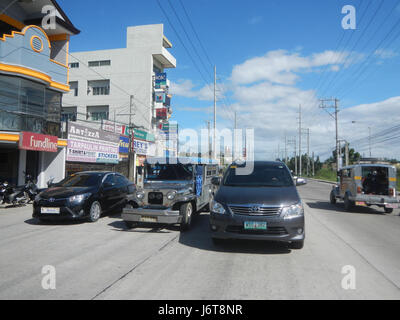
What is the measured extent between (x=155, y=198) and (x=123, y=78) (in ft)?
134

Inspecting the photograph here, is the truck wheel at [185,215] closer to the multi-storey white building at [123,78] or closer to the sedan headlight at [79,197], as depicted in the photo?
the sedan headlight at [79,197]

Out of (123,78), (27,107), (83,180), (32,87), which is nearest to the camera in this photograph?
(83,180)

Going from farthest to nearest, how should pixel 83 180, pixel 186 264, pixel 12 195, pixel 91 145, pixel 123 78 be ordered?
pixel 123 78
pixel 91 145
pixel 12 195
pixel 83 180
pixel 186 264

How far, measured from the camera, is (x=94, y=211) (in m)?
9.13

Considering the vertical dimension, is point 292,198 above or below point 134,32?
below

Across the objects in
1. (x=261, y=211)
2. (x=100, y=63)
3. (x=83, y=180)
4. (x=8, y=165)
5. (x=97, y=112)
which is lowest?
(x=261, y=211)

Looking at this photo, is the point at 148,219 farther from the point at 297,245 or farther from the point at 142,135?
the point at 142,135

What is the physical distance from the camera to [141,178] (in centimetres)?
961

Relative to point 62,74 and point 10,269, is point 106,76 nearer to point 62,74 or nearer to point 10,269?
point 62,74

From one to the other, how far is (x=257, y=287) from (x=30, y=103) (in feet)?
50.2

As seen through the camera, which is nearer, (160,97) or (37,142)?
(37,142)

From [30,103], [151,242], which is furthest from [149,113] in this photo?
[151,242]

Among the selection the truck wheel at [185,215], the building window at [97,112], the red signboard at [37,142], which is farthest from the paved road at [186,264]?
the building window at [97,112]

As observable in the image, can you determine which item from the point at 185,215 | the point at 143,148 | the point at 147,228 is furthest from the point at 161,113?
the point at 185,215
